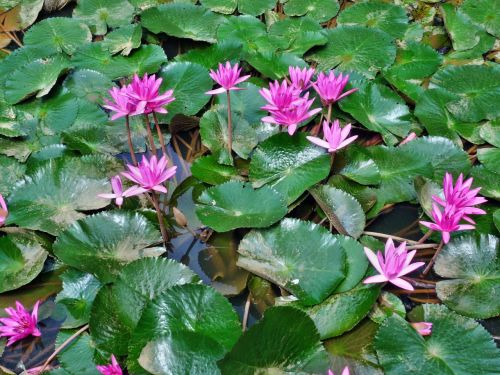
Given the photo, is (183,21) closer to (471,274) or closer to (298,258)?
(298,258)

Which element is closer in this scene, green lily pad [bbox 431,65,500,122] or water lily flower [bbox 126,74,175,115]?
water lily flower [bbox 126,74,175,115]

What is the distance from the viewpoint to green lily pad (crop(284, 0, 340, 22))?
3.24 meters

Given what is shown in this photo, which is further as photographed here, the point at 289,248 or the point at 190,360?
the point at 289,248

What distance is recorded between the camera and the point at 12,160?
2482 mm

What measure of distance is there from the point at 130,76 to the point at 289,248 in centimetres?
147

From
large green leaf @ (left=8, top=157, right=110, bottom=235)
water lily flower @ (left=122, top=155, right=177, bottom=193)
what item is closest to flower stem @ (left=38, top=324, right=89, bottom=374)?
large green leaf @ (left=8, top=157, right=110, bottom=235)

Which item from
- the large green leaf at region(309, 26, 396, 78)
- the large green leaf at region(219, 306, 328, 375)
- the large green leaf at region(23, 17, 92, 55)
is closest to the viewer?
the large green leaf at region(219, 306, 328, 375)

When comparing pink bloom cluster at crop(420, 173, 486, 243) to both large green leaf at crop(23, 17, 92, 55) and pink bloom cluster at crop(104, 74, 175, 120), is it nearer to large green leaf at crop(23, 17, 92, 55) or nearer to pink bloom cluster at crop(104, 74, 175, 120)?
pink bloom cluster at crop(104, 74, 175, 120)

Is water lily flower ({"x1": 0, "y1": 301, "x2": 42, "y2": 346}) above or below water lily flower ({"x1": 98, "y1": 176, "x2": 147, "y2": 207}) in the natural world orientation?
below

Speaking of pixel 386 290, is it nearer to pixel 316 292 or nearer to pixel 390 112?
pixel 316 292

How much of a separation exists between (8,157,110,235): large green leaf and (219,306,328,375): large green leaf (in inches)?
37.5

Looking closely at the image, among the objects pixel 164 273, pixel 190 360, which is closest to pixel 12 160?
pixel 164 273

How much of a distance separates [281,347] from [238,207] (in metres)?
0.68

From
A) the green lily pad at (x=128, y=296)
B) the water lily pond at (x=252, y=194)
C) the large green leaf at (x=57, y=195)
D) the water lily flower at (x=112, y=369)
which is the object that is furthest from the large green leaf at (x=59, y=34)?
the water lily flower at (x=112, y=369)
